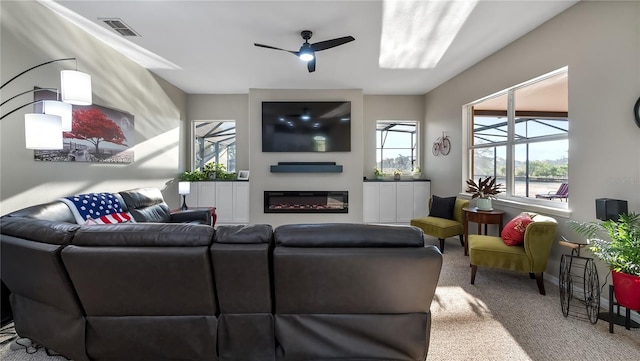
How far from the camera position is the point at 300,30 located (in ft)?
10.5

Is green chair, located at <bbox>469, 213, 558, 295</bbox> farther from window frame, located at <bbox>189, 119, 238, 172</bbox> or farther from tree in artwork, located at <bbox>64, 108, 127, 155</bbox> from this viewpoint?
window frame, located at <bbox>189, 119, 238, 172</bbox>

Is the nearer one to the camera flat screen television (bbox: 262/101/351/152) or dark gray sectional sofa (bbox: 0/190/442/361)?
dark gray sectional sofa (bbox: 0/190/442/361)

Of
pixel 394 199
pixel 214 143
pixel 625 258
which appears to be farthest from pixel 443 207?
pixel 214 143

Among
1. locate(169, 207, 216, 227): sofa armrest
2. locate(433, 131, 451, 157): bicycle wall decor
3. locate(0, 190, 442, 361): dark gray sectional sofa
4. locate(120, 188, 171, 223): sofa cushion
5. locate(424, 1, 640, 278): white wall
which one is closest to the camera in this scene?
locate(0, 190, 442, 361): dark gray sectional sofa

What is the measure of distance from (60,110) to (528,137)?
4772 mm

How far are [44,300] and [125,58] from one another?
3478 millimetres

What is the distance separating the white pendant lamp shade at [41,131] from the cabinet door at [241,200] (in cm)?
366

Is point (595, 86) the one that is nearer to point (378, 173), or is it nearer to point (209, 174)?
point (378, 173)

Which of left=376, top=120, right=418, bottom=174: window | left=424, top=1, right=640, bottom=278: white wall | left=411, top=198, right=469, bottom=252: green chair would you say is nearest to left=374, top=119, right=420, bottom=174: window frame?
left=376, top=120, right=418, bottom=174: window

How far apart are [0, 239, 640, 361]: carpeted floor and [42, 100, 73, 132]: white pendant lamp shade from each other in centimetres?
160

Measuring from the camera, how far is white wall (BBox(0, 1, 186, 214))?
2.38 m

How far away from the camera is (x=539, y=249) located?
2.60 meters

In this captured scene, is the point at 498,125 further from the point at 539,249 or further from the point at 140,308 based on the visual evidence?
the point at 140,308

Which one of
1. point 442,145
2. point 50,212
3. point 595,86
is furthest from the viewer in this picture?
point 442,145
